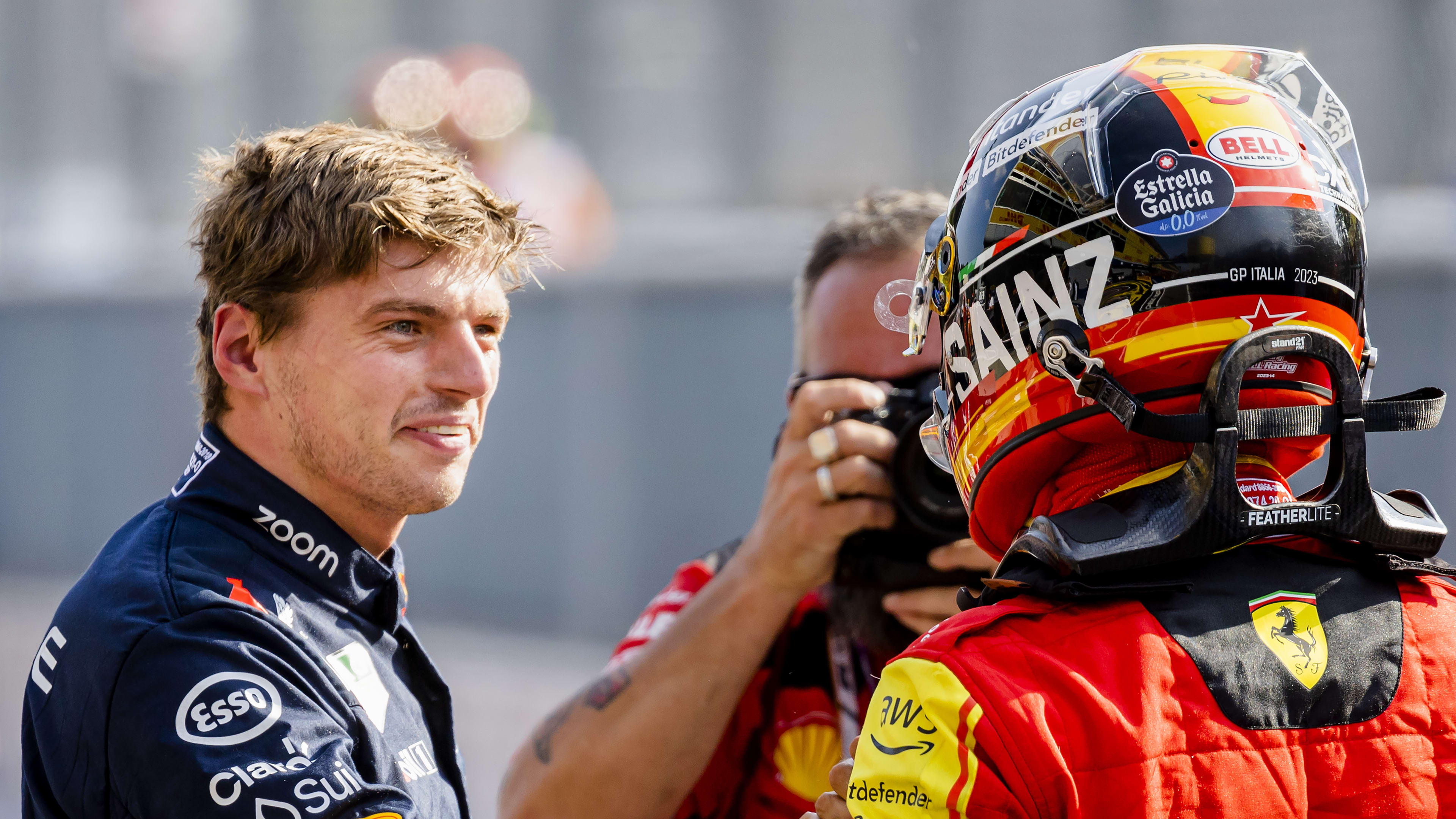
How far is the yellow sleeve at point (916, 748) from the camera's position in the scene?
1057mm

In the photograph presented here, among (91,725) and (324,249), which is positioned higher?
(324,249)

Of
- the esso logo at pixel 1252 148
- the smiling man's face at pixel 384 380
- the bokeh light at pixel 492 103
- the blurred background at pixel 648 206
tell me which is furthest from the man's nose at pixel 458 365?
the bokeh light at pixel 492 103

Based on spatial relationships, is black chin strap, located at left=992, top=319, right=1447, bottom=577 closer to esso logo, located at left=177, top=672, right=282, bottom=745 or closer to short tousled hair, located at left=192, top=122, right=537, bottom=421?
esso logo, located at left=177, top=672, right=282, bottom=745

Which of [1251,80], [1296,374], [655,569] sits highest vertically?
[1251,80]

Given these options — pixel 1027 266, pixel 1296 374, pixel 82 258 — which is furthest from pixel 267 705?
pixel 82 258

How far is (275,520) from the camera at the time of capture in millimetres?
1705

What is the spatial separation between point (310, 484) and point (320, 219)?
0.38 metres

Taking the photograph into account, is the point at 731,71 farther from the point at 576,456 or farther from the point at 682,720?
the point at 682,720

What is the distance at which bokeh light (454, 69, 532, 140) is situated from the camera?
264 inches

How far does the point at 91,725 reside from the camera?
1439 millimetres

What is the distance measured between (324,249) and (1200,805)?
52.6 inches

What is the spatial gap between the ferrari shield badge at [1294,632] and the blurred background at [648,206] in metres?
4.47

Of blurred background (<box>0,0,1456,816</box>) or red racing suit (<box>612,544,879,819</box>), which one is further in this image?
blurred background (<box>0,0,1456,816</box>)

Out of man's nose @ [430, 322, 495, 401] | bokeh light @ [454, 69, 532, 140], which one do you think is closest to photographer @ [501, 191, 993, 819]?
man's nose @ [430, 322, 495, 401]
